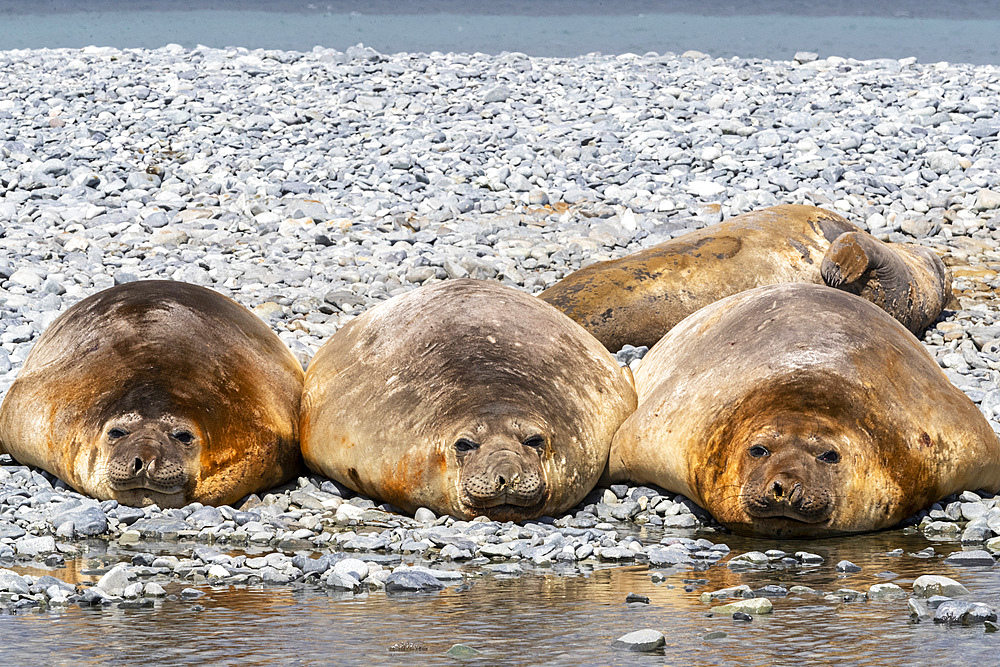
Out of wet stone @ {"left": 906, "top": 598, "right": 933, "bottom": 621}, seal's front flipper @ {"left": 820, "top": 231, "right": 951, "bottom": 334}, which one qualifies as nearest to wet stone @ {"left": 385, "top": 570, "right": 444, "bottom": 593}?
wet stone @ {"left": 906, "top": 598, "right": 933, "bottom": 621}

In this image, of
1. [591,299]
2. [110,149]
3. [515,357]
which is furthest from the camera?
[110,149]

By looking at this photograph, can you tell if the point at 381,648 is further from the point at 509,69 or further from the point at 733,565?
the point at 509,69

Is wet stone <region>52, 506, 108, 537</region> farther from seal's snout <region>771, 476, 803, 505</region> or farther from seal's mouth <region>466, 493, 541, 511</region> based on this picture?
seal's snout <region>771, 476, 803, 505</region>

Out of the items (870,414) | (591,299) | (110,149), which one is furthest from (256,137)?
(870,414)

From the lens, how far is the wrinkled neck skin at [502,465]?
546cm

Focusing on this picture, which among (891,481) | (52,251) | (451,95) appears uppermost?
(451,95)

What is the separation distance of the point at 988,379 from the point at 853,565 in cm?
394

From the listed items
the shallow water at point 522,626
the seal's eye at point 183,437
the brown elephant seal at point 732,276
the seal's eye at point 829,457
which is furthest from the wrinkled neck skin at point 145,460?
the brown elephant seal at point 732,276

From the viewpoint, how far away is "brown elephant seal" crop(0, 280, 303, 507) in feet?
19.1

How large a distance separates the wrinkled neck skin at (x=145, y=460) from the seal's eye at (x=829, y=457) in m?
2.66

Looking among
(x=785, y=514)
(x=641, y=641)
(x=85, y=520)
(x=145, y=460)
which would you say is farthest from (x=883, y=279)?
(x=641, y=641)

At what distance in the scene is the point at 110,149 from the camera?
50.3 feet

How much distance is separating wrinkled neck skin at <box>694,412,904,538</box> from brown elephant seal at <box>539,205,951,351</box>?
12.1ft

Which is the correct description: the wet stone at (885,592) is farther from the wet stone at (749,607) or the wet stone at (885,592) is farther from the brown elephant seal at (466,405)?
the brown elephant seal at (466,405)
